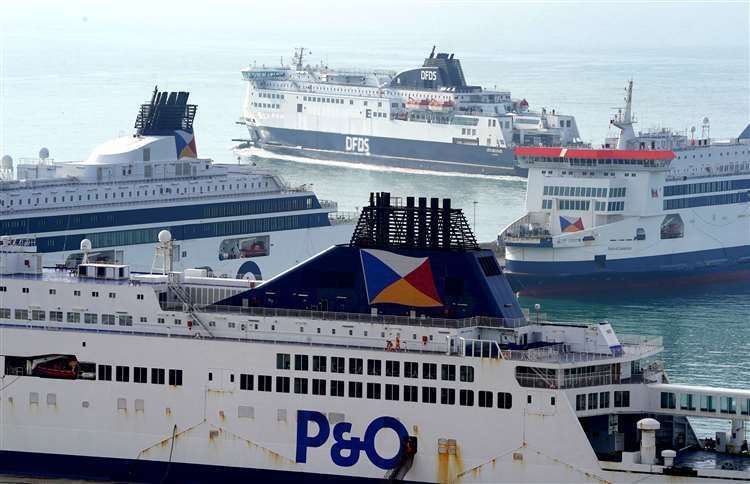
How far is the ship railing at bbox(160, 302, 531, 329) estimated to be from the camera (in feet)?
137

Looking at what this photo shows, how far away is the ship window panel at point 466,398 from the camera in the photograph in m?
40.7

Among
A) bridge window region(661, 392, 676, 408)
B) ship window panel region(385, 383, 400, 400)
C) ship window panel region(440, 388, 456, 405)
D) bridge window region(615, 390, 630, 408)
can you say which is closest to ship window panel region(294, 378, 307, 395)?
ship window panel region(385, 383, 400, 400)

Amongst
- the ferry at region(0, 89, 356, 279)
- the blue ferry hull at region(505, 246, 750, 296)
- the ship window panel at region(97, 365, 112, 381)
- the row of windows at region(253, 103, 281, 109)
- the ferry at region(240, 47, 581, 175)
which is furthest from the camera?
the row of windows at region(253, 103, 281, 109)

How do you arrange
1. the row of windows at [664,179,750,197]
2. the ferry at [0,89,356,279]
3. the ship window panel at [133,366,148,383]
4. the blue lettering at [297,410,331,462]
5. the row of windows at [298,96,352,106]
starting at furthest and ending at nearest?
the row of windows at [298,96,352,106] → the row of windows at [664,179,750,197] → the ferry at [0,89,356,279] → the ship window panel at [133,366,148,383] → the blue lettering at [297,410,331,462]

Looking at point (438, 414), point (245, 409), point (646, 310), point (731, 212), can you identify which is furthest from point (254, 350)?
point (731, 212)

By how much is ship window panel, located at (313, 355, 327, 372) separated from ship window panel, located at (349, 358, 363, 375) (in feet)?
1.72

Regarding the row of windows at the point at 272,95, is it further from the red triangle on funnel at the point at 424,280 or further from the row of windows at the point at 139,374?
the red triangle on funnel at the point at 424,280

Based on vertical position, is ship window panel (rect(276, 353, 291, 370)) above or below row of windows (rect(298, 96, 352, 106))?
below

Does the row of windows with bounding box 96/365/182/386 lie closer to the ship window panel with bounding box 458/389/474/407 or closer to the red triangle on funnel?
the red triangle on funnel

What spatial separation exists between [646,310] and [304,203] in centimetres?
1296

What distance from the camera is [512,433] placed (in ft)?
132

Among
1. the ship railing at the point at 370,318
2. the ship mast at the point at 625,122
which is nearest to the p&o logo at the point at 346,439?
the ship railing at the point at 370,318

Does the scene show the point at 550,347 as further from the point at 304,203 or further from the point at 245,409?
the point at 304,203

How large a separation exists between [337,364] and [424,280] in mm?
2568
